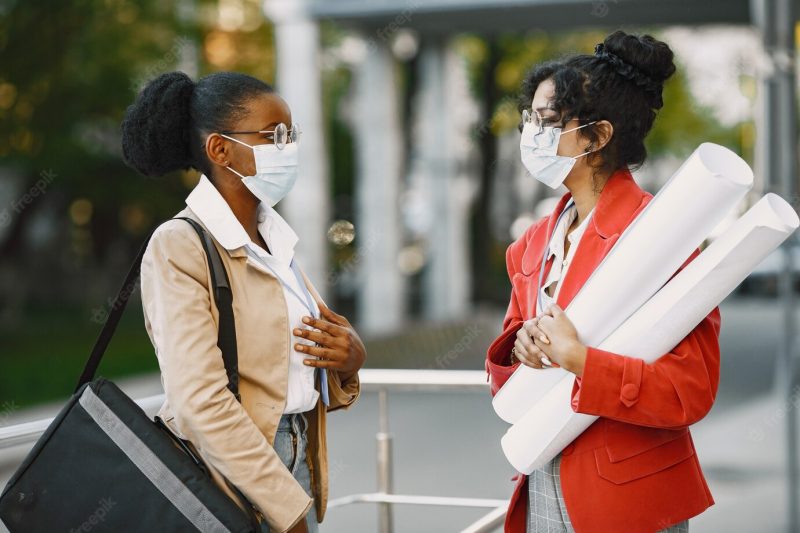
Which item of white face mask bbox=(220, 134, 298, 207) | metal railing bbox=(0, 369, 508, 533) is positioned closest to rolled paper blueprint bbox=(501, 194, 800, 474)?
white face mask bbox=(220, 134, 298, 207)

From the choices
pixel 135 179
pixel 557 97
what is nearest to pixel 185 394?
pixel 557 97

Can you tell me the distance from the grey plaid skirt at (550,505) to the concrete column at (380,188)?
13430 millimetres

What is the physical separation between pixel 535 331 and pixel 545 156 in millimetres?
470

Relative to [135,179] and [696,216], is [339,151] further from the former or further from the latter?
[696,216]

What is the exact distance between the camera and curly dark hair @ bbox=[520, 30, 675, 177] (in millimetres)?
2275

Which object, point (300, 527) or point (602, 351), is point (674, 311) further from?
point (300, 527)

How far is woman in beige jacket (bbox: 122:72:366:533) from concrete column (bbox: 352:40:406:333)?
13325 mm

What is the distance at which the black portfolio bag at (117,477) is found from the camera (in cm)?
209

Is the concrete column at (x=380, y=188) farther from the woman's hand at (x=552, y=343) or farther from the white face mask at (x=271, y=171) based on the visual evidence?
the woman's hand at (x=552, y=343)

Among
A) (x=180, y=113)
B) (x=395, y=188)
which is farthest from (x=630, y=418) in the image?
(x=395, y=188)

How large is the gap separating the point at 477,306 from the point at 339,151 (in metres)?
8.14

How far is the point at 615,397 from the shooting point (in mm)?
2074

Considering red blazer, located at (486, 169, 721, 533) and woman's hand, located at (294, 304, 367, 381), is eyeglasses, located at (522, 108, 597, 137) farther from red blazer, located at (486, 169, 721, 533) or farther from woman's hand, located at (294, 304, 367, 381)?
woman's hand, located at (294, 304, 367, 381)

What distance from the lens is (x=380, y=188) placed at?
1595 cm
